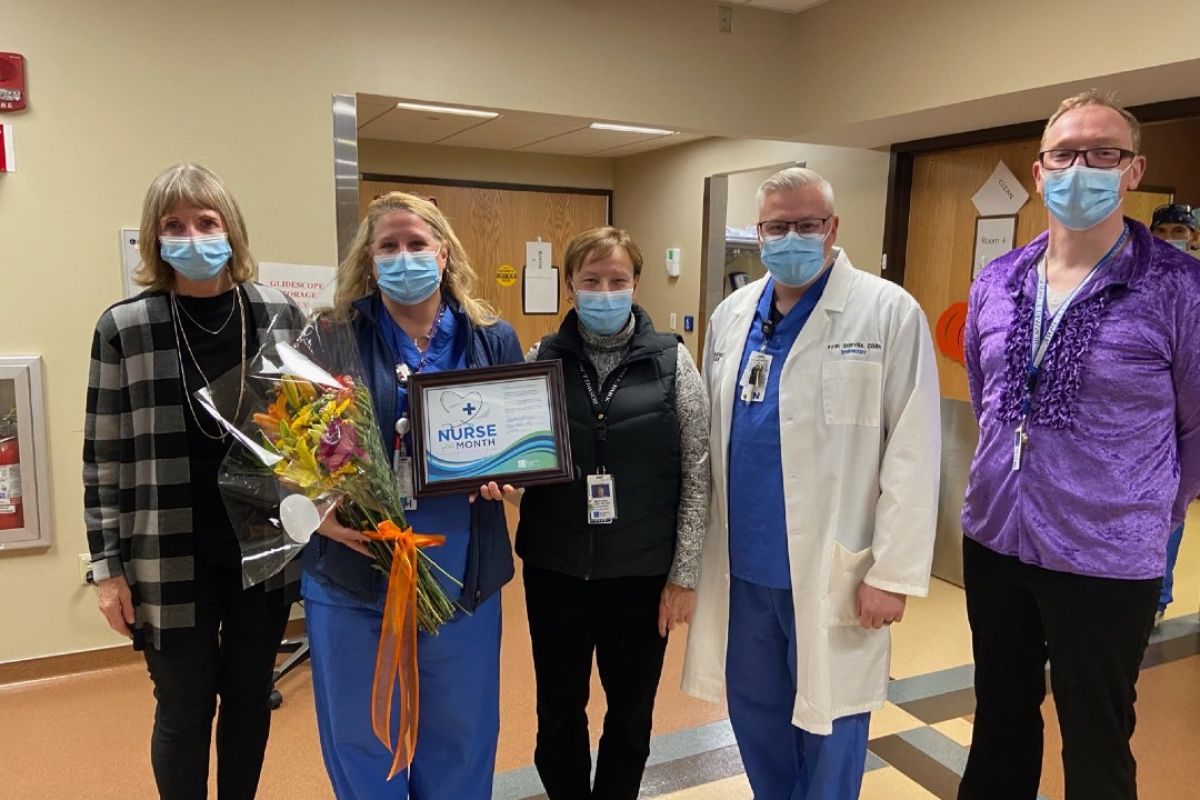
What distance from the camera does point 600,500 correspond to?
1625 millimetres

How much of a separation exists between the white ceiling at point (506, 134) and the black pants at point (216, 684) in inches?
115

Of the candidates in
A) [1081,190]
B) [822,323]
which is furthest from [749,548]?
[1081,190]

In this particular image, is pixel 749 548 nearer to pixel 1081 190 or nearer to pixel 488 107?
pixel 1081 190

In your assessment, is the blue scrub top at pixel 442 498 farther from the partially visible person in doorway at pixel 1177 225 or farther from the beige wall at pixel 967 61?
the partially visible person in doorway at pixel 1177 225

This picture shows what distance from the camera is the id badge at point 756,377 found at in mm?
1685

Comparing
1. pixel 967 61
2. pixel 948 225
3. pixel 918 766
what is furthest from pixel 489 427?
pixel 948 225

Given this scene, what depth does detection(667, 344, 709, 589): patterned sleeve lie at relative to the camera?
5.56 feet

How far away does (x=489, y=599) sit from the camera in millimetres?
1634

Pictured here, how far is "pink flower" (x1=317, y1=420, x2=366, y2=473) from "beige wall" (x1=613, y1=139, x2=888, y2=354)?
3.34 meters

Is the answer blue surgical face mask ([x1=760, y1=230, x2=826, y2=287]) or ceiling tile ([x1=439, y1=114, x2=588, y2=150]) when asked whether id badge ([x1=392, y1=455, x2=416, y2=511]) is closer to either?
blue surgical face mask ([x1=760, y1=230, x2=826, y2=287])

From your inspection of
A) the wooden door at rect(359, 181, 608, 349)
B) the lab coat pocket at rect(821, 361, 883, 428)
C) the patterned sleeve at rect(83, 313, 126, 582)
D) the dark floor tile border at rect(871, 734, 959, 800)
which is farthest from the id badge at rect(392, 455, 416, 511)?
the wooden door at rect(359, 181, 608, 349)

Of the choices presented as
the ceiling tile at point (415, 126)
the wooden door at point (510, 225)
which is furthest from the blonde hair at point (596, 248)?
the wooden door at point (510, 225)

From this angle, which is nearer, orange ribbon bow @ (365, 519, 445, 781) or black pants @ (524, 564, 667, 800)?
orange ribbon bow @ (365, 519, 445, 781)

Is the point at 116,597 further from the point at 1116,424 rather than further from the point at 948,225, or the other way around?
the point at 948,225
